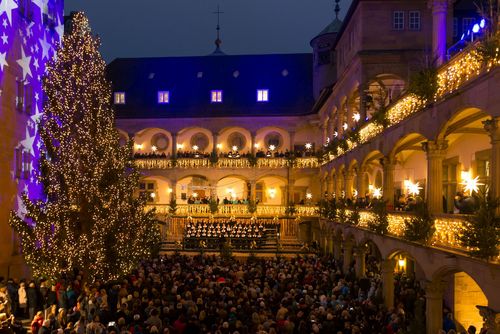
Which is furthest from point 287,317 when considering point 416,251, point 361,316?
point 416,251

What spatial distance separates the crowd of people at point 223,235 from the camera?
38.9 metres

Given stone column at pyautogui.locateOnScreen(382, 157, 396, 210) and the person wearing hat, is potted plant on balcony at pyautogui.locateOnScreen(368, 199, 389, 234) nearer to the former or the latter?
stone column at pyautogui.locateOnScreen(382, 157, 396, 210)

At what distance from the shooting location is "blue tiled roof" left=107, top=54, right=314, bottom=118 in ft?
157

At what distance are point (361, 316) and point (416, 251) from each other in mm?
2985

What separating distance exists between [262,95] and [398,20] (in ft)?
76.8

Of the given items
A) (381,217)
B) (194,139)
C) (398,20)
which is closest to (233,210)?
(194,139)

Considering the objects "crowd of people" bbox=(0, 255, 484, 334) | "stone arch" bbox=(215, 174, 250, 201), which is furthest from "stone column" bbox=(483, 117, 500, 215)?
"stone arch" bbox=(215, 174, 250, 201)

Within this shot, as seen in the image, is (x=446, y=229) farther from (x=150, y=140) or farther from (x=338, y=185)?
(x=150, y=140)

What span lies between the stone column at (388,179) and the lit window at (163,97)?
102 feet

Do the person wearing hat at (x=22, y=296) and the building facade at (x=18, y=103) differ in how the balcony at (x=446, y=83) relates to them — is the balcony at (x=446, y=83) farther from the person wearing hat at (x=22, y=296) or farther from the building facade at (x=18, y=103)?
the building facade at (x=18, y=103)

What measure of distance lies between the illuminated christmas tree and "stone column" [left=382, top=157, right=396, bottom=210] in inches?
456

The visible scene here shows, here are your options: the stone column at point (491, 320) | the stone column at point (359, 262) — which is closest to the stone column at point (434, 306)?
the stone column at point (491, 320)

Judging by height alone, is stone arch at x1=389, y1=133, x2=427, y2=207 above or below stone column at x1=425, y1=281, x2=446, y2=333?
above

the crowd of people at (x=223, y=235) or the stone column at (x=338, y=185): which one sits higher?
the stone column at (x=338, y=185)
